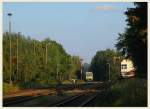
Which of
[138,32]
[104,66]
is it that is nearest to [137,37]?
[138,32]

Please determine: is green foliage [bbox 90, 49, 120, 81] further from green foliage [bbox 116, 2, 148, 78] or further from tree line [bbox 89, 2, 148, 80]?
green foliage [bbox 116, 2, 148, 78]

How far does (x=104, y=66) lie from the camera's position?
169 m

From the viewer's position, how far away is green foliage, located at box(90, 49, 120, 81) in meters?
155

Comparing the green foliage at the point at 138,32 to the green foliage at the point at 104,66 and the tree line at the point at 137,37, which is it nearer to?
the tree line at the point at 137,37

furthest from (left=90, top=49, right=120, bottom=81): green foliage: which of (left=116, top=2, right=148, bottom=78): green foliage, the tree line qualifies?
(left=116, top=2, right=148, bottom=78): green foliage

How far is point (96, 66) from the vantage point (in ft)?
568

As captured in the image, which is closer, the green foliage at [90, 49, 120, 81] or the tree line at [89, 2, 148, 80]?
the tree line at [89, 2, 148, 80]

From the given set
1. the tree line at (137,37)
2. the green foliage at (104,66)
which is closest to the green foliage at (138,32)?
the tree line at (137,37)

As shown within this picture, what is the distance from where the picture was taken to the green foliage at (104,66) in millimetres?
155125

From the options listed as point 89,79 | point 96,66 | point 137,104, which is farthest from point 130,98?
point 96,66

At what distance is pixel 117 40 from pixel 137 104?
37869mm

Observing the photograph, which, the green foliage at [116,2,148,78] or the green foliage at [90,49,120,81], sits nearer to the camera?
the green foliage at [116,2,148,78]

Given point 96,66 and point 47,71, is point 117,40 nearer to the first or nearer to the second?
point 47,71

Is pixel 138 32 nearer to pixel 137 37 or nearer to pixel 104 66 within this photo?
pixel 137 37
